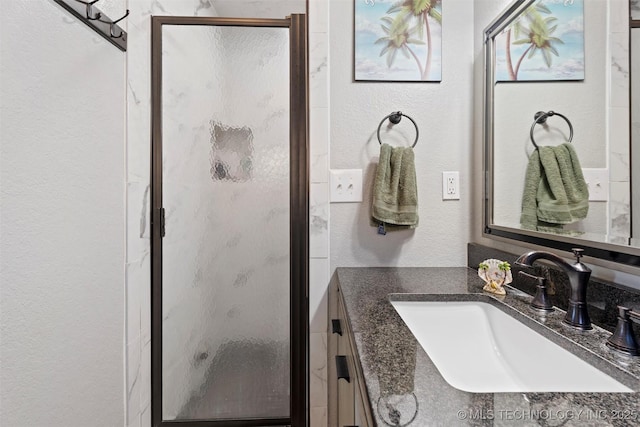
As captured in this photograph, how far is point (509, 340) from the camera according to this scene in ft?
2.64

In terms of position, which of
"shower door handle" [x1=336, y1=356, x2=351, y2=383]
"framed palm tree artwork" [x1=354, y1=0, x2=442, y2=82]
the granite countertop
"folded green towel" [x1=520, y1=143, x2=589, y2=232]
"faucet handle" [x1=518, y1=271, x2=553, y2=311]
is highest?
"framed palm tree artwork" [x1=354, y1=0, x2=442, y2=82]

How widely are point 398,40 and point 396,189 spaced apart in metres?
0.65

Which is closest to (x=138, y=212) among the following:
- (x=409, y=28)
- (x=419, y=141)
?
(x=419, y=141)

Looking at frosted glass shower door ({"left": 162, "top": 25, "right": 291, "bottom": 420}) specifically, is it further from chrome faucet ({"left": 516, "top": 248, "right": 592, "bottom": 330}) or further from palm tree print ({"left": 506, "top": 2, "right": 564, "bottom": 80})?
chrome faucet ({"left": 516, "top": 248, "right": 592, "bottom": 330})

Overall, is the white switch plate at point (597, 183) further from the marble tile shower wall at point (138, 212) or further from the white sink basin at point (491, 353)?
the marble tile shower wall at point (138, 212)

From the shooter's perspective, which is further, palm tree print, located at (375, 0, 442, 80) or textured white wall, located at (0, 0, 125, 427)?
palm tree print, located at (375, 0, 442, 80)

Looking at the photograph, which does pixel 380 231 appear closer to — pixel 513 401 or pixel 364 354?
pixel 364 354

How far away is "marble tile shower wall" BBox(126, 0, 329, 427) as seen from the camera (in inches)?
46.8

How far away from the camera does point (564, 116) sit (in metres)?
0.89

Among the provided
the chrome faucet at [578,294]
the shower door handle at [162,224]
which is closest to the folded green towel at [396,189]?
the chrome faucet at [578,294]

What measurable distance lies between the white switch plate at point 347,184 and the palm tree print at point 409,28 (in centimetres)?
50

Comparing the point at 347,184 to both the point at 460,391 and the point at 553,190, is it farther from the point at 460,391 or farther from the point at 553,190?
the point at 460,391

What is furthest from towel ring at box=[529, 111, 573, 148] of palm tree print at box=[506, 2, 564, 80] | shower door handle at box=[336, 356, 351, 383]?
shower door handle at box=[336, 356, 351, 383]

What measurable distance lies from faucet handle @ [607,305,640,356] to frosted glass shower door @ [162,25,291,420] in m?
1.05
